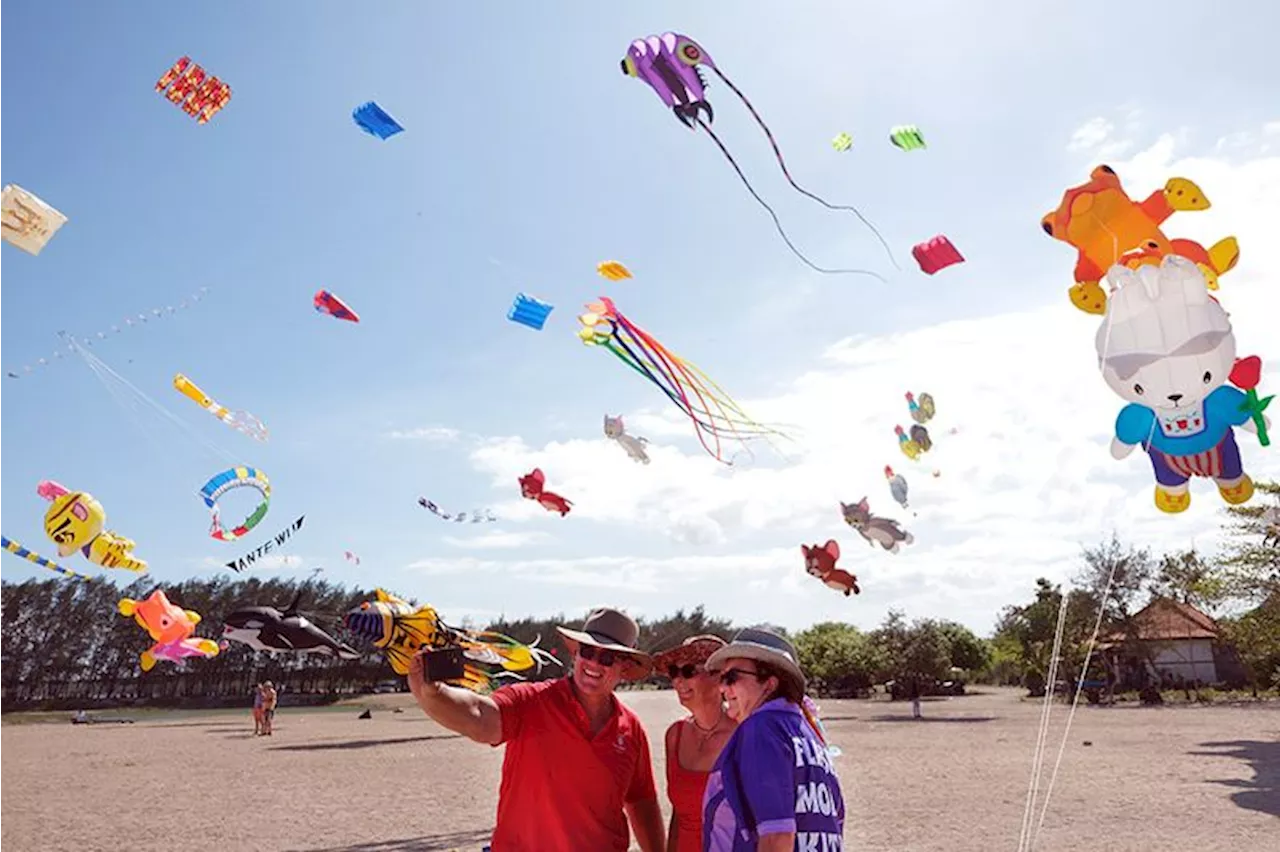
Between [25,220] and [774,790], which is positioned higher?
[25,220]

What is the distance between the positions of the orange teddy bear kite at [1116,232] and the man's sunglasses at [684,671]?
194 inches

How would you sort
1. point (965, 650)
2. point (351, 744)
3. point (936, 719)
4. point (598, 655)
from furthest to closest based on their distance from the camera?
1. point (965, 650)
2. point (936, 719)
3. point (351, 744)
4. point (598, 655)

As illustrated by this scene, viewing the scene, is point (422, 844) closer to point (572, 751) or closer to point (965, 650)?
point (572, 751)

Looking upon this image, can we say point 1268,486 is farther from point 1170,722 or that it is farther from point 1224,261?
point 1224,261

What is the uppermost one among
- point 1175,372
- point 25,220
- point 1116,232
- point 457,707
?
point 25,220

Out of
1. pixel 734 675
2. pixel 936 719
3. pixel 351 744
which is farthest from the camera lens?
pixel 936 719

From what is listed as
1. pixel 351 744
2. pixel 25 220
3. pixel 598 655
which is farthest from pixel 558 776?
pixel 351 744

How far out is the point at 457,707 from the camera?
9.94 feet

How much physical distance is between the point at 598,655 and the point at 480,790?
39.2 ft

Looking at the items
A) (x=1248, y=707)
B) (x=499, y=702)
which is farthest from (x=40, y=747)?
(x=1248, y=707)

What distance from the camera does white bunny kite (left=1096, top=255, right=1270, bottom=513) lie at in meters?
6.12

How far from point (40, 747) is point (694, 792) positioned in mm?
27881

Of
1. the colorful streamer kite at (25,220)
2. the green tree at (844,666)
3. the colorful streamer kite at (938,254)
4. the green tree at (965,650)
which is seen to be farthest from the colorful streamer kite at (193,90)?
the green tree at (965,650)

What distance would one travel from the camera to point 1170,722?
25.5m
